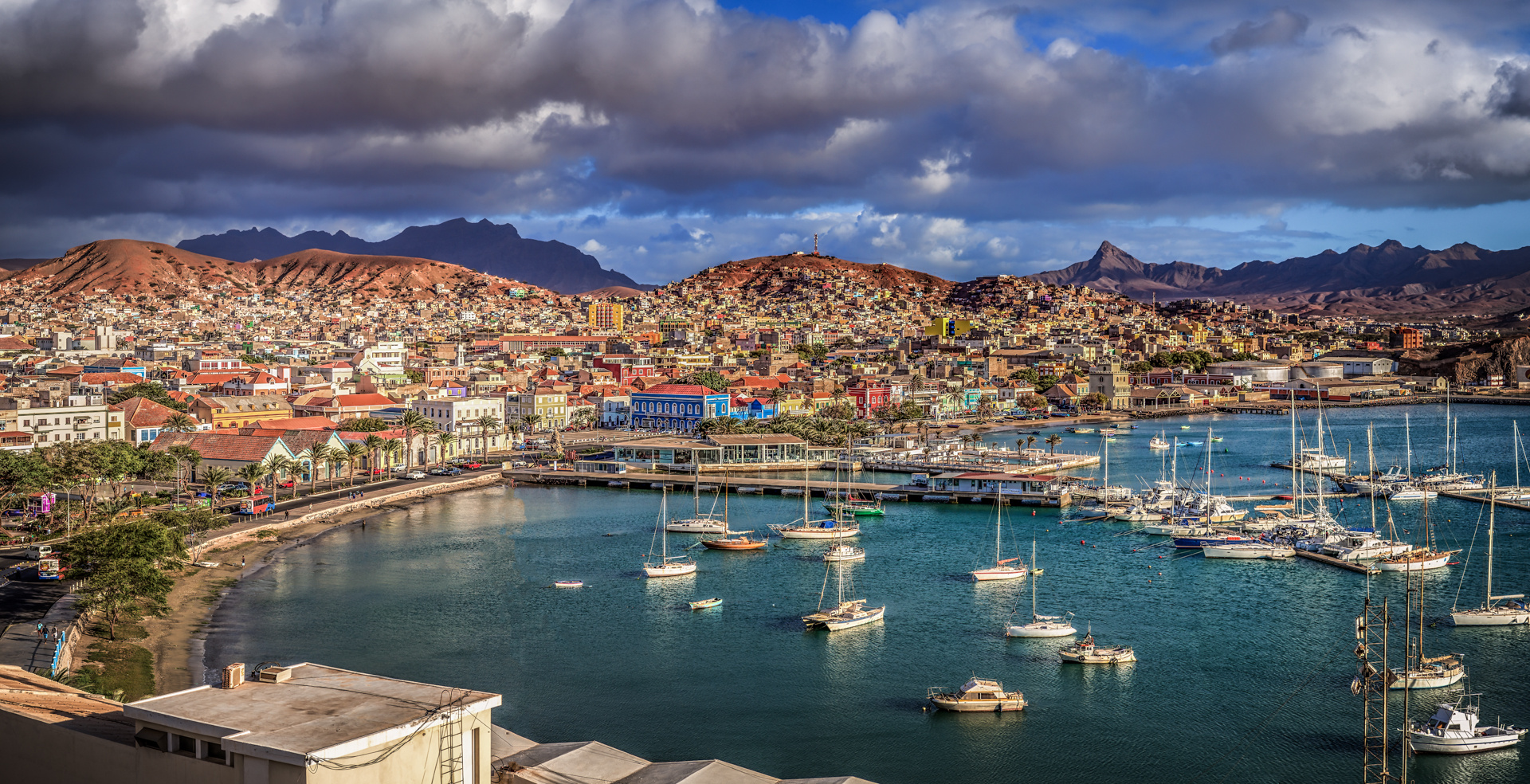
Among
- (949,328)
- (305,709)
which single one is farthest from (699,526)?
(949,328)

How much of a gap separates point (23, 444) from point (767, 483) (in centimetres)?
2330

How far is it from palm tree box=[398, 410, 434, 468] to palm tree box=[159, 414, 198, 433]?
7.19 m

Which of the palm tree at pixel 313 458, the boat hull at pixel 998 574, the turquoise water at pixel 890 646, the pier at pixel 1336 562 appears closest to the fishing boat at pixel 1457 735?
the turquoise water at pixel 890 646

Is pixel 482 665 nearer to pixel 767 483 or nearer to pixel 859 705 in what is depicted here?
pixel 859 705

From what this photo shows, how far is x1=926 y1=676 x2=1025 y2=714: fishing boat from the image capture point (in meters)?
16.1

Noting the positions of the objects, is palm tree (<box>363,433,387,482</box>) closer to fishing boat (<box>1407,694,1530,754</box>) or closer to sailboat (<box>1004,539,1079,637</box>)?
sailboat (<box>1004,539,1079,637</box>)

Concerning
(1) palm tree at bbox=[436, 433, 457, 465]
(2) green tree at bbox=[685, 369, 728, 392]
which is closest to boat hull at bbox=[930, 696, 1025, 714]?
(1) palm tree at bbox=[436, 433, 457, 465]

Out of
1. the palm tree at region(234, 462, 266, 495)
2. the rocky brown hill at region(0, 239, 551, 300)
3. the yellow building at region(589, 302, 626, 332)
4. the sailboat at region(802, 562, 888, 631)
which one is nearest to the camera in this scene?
the sailboat at region(802, 562, 888, 631)

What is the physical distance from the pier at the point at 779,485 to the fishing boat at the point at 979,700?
18304mm

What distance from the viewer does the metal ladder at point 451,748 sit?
7973mm

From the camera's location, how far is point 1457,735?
1455 cm

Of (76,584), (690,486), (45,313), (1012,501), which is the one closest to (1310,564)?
(1012,501)

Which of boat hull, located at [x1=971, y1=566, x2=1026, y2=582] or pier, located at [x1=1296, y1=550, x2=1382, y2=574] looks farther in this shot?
pier, located at [x1=1296, y1=550, x2=1382, y2=574]

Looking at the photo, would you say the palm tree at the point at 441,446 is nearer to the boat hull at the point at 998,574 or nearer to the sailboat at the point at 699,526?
the sailboat at the point at 699,526
